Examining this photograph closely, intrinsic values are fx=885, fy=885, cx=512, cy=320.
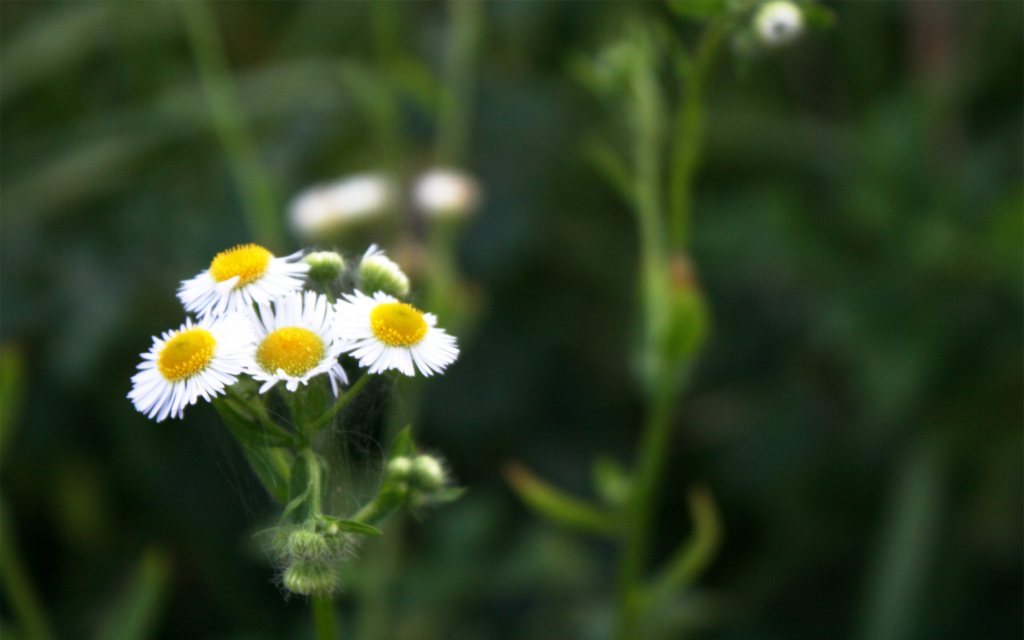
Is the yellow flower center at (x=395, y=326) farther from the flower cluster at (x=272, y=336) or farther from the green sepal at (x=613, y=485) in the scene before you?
the green sepal at (x=613, y=485)

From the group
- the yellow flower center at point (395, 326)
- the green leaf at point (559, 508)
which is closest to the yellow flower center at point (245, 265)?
the yellow flower center at point (395, 326)

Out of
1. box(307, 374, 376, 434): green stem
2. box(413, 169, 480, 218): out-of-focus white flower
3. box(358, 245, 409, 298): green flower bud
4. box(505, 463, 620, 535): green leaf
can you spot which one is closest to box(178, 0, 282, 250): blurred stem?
box(413, 169, 480, 218): out-of-focus white flower

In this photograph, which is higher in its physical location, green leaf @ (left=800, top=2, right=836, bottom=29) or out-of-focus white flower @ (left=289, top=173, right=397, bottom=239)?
out-of-focus white flower @ (left=289, top=173, right=397, bottom=239)

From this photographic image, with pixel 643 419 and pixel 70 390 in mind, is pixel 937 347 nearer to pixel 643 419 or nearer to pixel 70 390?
pixel 643 419

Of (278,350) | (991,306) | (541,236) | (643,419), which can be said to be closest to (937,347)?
(991,306)

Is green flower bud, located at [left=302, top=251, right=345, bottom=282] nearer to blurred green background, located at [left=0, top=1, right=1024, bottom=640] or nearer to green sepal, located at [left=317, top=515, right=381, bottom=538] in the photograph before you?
green sepal, located at [left=317, top=515, right=381, bottom=538]

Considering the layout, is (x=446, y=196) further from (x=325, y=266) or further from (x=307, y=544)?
(x=307, y=544)
